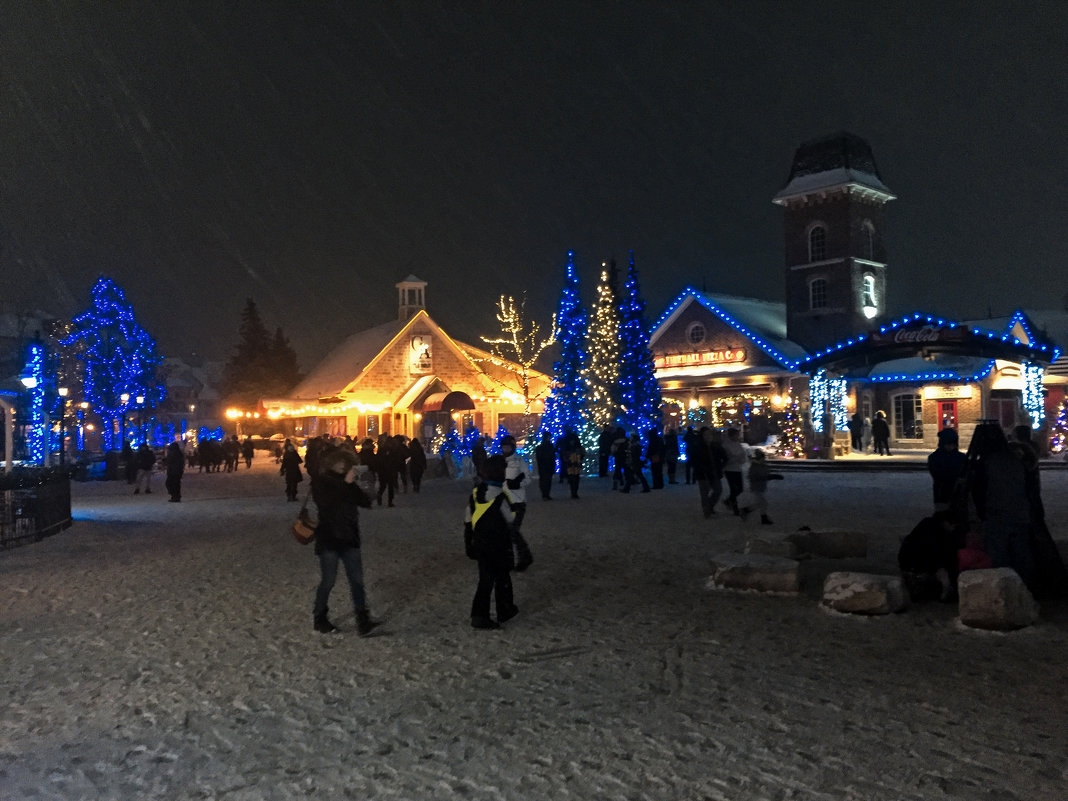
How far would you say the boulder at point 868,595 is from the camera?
8117 millimetres

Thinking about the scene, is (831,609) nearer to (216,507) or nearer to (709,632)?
(709,632)

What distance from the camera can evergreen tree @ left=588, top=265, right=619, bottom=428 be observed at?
31.9m

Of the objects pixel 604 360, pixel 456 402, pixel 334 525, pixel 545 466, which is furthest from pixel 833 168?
pixel 334 525

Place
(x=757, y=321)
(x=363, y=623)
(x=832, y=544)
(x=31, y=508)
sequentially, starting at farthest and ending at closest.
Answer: (x=757, y=321), (x=31, y=508), (x=832, y=544), (x=363, y=623)

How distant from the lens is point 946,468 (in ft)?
30.5

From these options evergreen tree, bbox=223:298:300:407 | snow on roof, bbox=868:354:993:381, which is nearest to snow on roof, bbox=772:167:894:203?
snow on roof, bbox=868:354:993:381

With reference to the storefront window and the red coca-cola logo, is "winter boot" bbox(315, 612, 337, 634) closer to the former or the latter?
the red coca-cola logo

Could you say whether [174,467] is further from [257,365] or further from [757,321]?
[257,365]

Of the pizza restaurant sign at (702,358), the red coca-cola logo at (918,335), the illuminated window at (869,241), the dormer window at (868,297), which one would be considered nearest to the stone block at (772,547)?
the red coca-cola logo at (918,335)

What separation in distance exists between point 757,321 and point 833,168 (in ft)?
23.0

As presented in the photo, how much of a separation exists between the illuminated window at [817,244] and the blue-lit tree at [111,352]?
32041 mm

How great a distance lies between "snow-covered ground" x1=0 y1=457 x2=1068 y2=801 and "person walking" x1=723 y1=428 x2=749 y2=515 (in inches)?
172

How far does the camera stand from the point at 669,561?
37.3 ft

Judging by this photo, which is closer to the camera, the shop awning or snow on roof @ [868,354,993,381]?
snow on roof @ [868,354,993,381]
